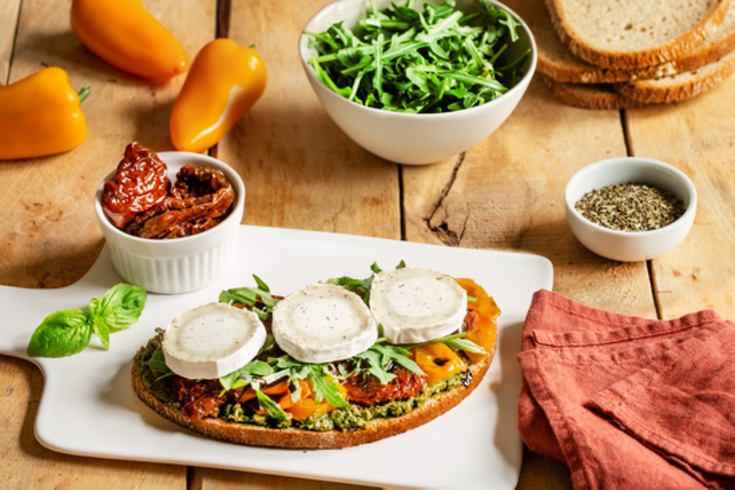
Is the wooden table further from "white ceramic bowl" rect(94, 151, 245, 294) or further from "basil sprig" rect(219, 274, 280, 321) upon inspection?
"basil sprig" rect(219, 274, 280, 321)

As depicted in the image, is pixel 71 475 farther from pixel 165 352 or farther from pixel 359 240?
pixel 359 240

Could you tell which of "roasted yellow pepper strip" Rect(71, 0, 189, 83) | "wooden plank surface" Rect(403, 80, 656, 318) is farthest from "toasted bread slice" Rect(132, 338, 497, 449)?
"roasted yellow pepper strip" Rect(71, 0, 189, 83)

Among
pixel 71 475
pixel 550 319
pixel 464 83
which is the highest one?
pixel 464 83

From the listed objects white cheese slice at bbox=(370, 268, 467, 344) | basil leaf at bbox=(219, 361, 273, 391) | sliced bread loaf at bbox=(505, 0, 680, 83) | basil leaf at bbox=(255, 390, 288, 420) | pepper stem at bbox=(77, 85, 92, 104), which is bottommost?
pepper stem at bbox=(77, 85, 92, 104)

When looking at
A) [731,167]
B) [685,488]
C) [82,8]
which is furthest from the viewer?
[82,8]

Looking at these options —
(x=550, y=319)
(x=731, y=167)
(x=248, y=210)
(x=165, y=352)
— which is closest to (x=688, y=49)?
(x=731, y=167)

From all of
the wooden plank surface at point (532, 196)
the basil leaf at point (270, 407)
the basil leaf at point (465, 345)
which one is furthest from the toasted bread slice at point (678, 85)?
the basil leaf at point (270, 407)
